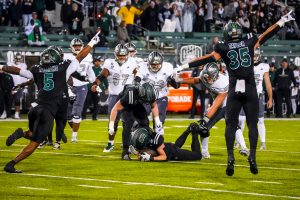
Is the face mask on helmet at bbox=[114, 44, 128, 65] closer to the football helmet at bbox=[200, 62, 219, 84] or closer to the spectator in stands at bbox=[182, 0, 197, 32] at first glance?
the football helmet at bbox=[200, 62, 219, 84]

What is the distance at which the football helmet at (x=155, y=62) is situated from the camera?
13906 mm

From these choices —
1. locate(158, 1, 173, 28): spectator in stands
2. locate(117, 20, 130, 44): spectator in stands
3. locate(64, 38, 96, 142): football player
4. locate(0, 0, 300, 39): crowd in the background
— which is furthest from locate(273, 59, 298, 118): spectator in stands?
locate(64, 38, 96, 142): football player

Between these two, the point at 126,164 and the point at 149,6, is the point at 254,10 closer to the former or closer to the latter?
the point at 149,6

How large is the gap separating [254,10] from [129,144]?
19151 mm

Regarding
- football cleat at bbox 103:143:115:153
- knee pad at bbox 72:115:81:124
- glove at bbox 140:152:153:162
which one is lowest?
football cleat at bbox 103:143:115:153

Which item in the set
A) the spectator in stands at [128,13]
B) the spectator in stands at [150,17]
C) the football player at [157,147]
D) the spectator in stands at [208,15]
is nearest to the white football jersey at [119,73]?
the football player at [157,147]

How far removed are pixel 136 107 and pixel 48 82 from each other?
5.81ft

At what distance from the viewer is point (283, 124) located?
2275 centimetres

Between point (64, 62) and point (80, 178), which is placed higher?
point (64, 62)

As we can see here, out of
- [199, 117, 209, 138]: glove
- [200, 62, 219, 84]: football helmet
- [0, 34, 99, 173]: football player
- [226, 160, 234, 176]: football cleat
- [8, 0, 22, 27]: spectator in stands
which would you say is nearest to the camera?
[226, 160, 234, 176]: football cleat

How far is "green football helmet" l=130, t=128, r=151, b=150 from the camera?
489 inches

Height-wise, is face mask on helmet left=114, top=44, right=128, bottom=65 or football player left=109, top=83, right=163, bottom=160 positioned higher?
face mask on helmet left=114, top=44, right=128, bottom=65

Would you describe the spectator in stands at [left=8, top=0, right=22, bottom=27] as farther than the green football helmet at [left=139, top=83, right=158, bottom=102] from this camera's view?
Yes

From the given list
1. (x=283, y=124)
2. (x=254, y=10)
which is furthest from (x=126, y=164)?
(x=254, y=10)
